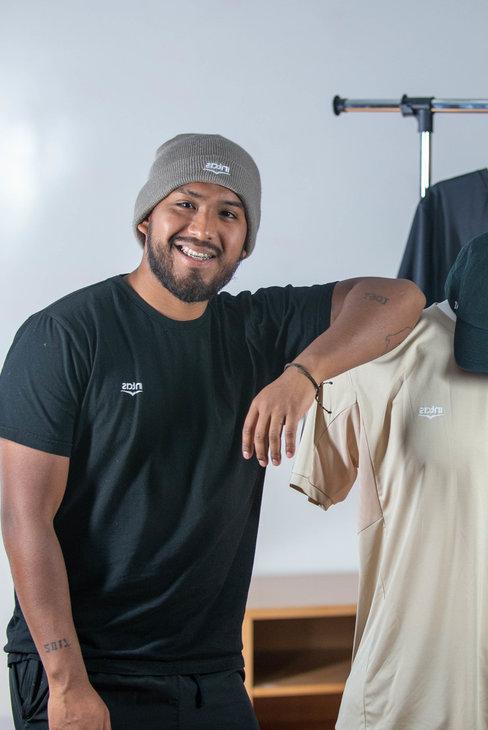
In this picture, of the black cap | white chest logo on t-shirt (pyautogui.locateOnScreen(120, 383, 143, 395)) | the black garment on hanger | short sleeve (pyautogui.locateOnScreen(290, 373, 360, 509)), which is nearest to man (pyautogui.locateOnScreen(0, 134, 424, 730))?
white chest logo on t-shirt (pyautogui.locateOnScreen(120, 383, 143, 395))

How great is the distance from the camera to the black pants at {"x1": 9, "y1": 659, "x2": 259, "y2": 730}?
1441 millimetres

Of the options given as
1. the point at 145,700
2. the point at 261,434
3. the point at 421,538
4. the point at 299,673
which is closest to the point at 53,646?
the point at 145,700

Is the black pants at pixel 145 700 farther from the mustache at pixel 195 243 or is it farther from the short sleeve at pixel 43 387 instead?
the mustache at pixel 195 243

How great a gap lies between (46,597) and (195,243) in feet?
1.94

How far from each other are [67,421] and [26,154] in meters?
1.87

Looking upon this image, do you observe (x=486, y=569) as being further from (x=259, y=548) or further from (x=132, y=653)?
(x=259, y=548)

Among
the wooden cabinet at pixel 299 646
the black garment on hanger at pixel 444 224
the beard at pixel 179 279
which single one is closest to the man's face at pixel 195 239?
the beard at pixel 179 279

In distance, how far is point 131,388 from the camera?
1.49m

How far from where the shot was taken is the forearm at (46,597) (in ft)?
4.50

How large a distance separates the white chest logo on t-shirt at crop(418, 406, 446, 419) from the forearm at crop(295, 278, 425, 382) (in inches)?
6.9

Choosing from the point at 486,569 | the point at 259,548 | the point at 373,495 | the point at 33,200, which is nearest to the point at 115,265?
the point at 33,200

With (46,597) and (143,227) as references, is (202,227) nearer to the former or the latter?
→ (143,227)

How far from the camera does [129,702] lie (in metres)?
1.48

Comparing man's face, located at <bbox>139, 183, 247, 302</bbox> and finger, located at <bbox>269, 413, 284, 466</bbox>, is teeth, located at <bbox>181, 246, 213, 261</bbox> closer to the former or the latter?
man's face, located at <bbox>139, 183, 247, 302</bbox>
